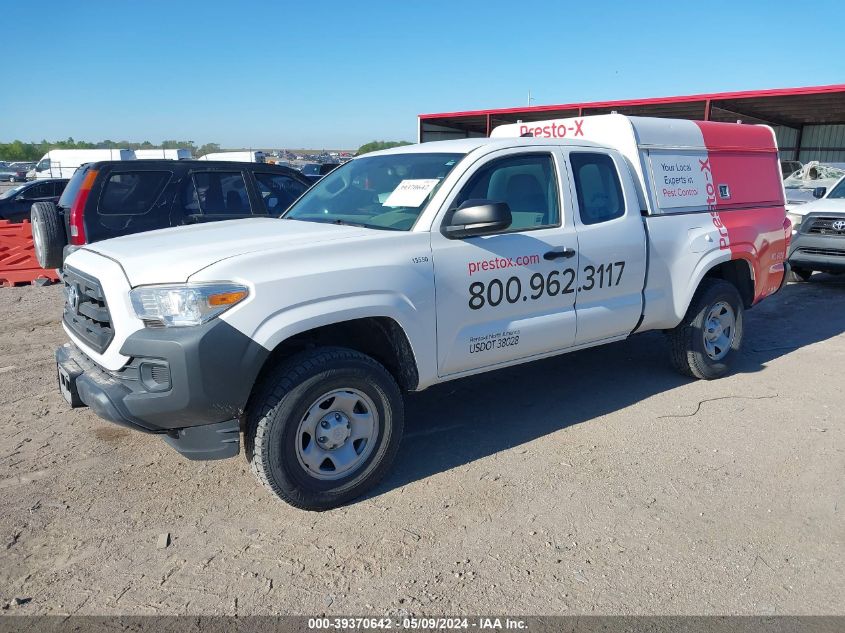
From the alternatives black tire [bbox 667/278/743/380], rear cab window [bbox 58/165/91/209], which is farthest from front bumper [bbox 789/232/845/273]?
rear cab window [bbox 58/165/91/209]

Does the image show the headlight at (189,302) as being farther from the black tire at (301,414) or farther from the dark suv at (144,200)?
the dark suv at (144,200)

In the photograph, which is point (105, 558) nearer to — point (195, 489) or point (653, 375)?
point (195, 489)

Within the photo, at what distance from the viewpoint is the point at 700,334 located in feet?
17.6

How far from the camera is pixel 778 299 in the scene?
9234mm

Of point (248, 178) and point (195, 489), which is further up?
point (248, 178)

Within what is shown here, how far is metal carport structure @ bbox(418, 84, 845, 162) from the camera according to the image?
748 inches

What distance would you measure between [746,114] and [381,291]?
22.8 meters

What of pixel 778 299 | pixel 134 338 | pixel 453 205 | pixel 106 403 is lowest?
pixel 778 299

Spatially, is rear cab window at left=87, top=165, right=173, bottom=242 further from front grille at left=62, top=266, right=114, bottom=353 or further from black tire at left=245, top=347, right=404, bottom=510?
black tire at left=245, top=347, right=404, bottom=510

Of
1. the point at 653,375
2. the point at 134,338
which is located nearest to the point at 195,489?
the point at 134,338

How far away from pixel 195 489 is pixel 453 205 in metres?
2.15

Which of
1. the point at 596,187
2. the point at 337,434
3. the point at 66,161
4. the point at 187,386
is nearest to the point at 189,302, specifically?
the point at 187,386

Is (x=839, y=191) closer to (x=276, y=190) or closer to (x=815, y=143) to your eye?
(x=276, y=190)

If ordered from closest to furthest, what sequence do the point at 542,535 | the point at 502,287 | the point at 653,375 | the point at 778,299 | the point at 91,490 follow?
the point at 542,535 → the point at 91,490 → the point at 502,287 → the point at 653,375 → the point at 778,299
